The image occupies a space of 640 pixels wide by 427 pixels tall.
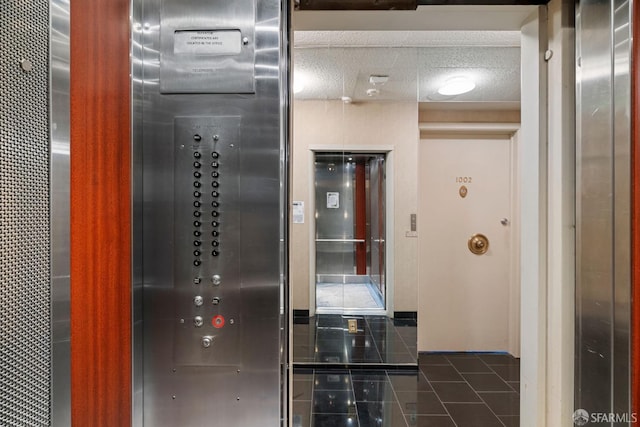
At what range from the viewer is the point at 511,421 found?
1879 mm

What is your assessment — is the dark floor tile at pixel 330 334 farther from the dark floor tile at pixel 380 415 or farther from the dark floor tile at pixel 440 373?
the dark floor tile at pixel 440 373

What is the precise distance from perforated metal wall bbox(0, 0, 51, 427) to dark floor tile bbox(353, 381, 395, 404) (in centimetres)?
192

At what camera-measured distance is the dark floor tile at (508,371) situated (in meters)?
2.37

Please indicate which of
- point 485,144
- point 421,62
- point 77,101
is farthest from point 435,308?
point 77,101

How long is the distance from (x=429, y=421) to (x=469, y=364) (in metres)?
0.98

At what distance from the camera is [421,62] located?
2.31m

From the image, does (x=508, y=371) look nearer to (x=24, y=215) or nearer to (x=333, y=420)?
(x=333, y=420)

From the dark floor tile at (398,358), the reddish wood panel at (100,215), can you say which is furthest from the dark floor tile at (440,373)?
the reddish wood panel at (100,215)

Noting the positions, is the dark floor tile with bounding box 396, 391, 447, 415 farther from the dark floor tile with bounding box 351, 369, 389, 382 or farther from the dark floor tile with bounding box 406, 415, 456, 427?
the dark floor tile with bounding box 351, 369, 389, 382

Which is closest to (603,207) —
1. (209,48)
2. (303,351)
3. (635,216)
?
(635,216)

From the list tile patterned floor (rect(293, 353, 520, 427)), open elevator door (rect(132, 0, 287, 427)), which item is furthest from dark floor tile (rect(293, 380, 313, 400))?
open elevator door (rect(132, 0, 287, 427))

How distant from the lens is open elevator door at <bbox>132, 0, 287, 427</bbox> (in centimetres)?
97

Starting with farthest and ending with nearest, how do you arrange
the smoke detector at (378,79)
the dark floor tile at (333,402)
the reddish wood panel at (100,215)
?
the smoke detector at (378,79) < the dark floor tile at (333,402) < the reddish wood panel at (100,215)

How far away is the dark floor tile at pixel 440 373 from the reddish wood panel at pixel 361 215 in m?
0.99
